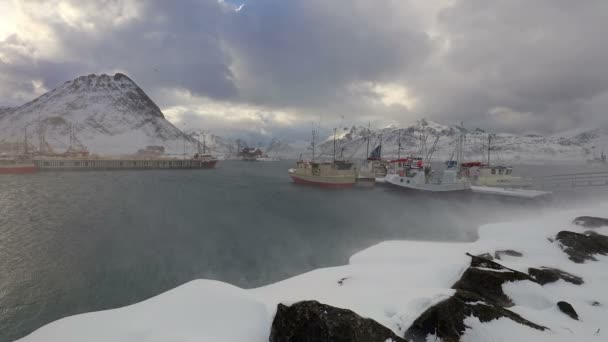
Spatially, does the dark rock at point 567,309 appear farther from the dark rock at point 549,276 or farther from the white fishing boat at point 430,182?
the white fishing boat at point 430,182

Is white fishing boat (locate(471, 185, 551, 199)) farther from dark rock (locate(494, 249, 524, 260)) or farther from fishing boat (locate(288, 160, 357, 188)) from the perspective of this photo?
dark rock (locate(494, 249, 524, 260))

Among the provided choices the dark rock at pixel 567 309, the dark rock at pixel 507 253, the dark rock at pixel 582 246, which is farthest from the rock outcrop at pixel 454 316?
the dark rock at pixel 582 246

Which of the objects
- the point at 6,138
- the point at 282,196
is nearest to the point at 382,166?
the point at 282,196

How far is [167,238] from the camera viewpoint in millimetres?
20047

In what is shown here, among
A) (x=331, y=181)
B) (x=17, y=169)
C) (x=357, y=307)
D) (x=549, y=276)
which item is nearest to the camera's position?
(x=357, y=307)

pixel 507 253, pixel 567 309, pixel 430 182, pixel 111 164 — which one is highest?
pixel 111 164

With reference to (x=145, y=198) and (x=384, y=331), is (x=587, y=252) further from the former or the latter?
(x=145, y=198)

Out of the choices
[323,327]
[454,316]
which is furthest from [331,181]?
[323,327]

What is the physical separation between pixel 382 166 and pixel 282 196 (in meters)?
41.7

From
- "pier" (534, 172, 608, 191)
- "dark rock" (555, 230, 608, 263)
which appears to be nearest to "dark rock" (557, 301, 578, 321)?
"dark rock" (555, 230, 608, 263)

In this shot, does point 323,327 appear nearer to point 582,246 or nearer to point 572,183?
point 582,246

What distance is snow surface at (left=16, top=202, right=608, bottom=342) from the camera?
6.28 m

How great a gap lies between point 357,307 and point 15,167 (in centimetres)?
9585

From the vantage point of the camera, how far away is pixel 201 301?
8.20 m
